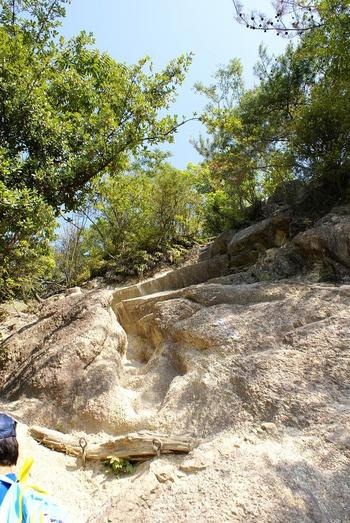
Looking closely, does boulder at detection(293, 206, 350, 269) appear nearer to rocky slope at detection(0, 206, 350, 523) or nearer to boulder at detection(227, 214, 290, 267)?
rocky slope at detection(0, 206, 350, 523)

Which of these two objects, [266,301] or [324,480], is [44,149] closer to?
[266,301]

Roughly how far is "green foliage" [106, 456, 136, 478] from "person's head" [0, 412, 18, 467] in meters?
2.68

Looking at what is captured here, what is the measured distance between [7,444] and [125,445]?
278cm

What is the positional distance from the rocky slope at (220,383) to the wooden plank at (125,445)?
15 cm

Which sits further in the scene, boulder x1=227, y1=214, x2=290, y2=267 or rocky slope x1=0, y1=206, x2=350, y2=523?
boulder x1=227, y1=214, x2=290, y2=267

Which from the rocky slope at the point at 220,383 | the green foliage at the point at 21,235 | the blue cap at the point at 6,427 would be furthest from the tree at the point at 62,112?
the blue cap at the point at 6,427

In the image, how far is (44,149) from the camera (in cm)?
777

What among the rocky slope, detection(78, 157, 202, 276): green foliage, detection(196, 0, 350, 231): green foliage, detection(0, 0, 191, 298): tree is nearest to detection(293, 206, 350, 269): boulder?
the rocky slope

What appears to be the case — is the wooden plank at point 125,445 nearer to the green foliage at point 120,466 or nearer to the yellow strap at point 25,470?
the green foliage at point 120,466

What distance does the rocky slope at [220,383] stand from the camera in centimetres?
364

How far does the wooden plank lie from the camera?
4.50 m

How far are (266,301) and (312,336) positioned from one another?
1.61 m

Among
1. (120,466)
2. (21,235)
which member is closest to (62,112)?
(21,235)

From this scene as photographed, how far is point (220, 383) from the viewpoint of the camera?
528 centimetres
